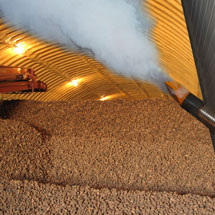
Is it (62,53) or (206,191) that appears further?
(62,53)

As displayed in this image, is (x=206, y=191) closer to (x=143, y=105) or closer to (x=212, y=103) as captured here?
(x=212, y=103)

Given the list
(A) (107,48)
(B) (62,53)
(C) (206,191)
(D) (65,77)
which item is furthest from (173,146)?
(D) (65,77)

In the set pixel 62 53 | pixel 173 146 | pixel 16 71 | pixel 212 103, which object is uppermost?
pixel 212 103

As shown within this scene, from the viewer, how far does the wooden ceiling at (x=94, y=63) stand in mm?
5527

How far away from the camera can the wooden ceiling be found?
18.1ft

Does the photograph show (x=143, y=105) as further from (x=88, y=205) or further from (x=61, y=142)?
(x=88, y=205)

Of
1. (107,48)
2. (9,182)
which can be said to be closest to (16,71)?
(107,48)

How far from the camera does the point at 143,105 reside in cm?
435

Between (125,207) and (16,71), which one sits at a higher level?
(16,71)

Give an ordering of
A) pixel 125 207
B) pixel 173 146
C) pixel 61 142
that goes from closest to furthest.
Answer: pixel 125 207 < pixel 173 146 < pixel 61 142

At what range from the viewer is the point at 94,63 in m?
8.95

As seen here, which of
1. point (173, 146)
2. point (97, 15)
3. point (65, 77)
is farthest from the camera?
point (65, 77)

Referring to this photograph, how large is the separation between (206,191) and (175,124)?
1.05 meters

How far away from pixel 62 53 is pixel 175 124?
532cm
